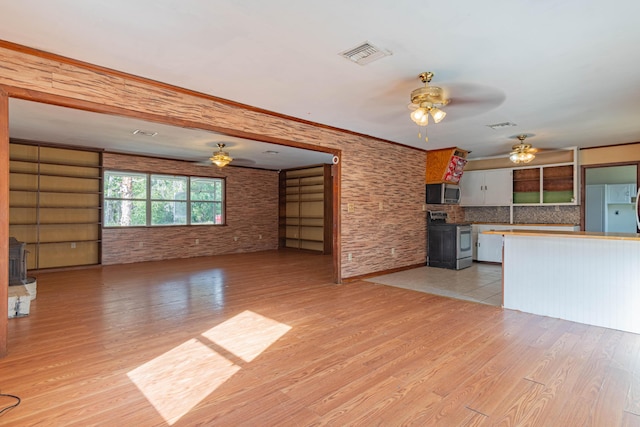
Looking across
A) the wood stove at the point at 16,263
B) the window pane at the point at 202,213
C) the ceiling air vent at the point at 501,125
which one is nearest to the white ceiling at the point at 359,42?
the ceiling air vent at the point at 501,125

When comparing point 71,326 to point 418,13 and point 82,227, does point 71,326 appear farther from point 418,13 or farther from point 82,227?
point 82,227

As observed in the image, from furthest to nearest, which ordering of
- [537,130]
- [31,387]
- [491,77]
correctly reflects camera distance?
1. [537,130]
2. [491,77]
3. [31,387]

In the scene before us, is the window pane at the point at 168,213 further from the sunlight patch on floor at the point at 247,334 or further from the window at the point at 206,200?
the sunlight patch on floor at the point at 247,334

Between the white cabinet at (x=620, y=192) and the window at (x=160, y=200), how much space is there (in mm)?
11056

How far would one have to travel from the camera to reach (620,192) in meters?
9.31

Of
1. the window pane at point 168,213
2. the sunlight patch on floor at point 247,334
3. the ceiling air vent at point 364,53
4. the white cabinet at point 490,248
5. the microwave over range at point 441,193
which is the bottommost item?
the sunlight patch on floor at point 247,334

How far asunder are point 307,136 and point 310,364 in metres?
3.39

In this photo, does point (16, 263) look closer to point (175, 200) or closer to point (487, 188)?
point (175, 200)

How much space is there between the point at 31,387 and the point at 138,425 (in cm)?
99

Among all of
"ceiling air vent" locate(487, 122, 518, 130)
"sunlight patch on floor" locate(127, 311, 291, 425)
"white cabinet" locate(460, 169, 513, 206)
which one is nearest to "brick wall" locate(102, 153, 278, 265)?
"sunlight patch on floor" locate(127, 311, 291, 425)

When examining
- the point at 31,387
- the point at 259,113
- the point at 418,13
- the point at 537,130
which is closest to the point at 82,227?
the point at 259,113

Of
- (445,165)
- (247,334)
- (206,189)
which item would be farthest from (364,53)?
(206,189)

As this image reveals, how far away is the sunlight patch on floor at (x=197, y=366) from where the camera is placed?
2.06m

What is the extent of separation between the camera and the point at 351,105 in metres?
4.18
